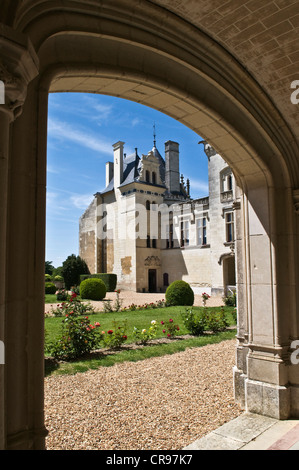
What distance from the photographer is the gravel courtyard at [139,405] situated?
3336 millimetres

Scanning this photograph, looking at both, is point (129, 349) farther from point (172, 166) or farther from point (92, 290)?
point (172, 166)

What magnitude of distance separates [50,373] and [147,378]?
157 centimetres

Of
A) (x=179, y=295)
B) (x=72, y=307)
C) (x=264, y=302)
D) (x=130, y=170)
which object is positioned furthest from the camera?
(x=130, y=170)

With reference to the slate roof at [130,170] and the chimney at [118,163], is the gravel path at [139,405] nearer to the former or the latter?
the slate roof at [130,170]

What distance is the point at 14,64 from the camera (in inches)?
69.0

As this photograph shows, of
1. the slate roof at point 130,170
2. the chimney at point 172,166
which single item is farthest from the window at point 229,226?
the chimney at point 172,166

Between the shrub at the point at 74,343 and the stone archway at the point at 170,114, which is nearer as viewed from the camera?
the stone archway at the point at 170,114

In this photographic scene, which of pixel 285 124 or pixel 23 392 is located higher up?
pixel 285 124

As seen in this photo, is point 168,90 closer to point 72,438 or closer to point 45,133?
point 45,133

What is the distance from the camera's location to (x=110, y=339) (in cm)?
741

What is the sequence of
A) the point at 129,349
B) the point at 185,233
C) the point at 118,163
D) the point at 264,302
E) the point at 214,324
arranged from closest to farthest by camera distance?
the point at 264,302, the point at 129,349, the point at 214,324, the point at 185,233, the point at 118,163

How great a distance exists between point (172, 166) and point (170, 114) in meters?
26.2

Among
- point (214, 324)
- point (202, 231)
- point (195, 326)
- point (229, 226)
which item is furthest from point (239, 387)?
point (202, 231)
